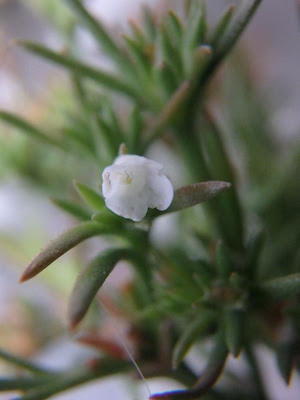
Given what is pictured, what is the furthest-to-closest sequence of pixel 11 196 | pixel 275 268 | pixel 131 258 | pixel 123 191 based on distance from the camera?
pixel 11 196 < pixel 275 268 < pixel 131 258 < pixel 123 191

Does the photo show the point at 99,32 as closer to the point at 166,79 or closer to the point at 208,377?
the point at 166,79

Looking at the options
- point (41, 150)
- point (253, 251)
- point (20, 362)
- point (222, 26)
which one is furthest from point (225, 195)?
point (41, 150)

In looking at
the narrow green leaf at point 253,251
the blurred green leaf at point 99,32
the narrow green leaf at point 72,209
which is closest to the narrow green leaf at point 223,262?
the narrow green leaf at point 253,251

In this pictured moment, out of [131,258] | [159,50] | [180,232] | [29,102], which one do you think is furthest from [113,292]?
[29,102]

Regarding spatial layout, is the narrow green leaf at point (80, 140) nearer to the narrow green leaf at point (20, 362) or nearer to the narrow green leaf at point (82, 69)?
the narrow green leaf at point (82, 69)

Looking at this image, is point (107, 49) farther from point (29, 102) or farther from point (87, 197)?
point (29, 102)

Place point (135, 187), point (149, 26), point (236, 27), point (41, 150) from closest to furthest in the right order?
1. point (135, 187)
2. point (236, 27)
3. point (149, 26)
4. point (41, 150)
